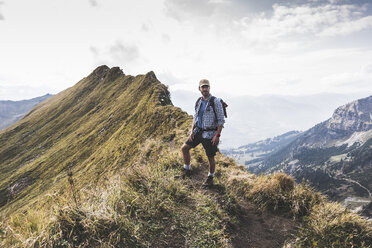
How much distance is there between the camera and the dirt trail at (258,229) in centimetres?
514

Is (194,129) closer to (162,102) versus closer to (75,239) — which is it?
(75,239)

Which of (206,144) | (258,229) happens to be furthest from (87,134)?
(258,229)

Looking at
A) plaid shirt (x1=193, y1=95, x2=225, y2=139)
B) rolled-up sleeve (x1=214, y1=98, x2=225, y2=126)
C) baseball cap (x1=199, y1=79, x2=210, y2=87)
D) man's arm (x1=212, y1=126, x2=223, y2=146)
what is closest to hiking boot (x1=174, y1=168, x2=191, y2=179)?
plaid shirt (x1=193, y1=95, x2=225, y2=139)

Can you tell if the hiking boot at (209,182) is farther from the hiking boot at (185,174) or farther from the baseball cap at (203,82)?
the baseball cap at (203,82)

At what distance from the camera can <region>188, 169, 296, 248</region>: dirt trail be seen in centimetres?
514

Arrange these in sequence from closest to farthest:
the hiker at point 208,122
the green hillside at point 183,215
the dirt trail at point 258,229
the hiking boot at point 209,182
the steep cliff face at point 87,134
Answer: the green hillside at point 183,215 < the dirt trail at point 258,229 < the hiker at point 208,122 < the hiking boot at point 209,182 < the steep cliff face at point 87,134

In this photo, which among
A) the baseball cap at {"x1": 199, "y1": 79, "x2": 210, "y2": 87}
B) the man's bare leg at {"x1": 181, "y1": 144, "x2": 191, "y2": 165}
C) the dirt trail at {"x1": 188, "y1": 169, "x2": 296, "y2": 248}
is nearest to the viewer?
the dirt trail at {"x1": 188, "y1": 169, "x2": 296, "y2": 248}

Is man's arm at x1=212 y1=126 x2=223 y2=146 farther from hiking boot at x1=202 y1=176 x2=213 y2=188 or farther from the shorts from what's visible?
hiking boot at x1=202 y1=176 x2=213 y2=188

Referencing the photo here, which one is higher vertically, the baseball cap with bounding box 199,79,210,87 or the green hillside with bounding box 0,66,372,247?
the baseball cap with bounding box 199,79,210,87

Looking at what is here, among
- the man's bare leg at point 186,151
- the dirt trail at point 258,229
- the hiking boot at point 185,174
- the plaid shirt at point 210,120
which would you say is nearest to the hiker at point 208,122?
the plaid shirt at point 210,120

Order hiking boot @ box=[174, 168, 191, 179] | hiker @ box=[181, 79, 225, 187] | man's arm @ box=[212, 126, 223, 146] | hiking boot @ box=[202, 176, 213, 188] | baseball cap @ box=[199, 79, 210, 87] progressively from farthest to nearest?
hiking boot @ box=[174, 168, 191, 179], hiking boot @ box=[202, 176, 213, 188], baseball cap @ box=[199, 79, 210, 87], hiker @ box=[181, 79, 225, 187], man's arm @ box=[212, 126, 223, 146]

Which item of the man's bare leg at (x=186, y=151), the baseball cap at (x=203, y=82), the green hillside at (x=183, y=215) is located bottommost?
the green hillside at (x=183, y=215)

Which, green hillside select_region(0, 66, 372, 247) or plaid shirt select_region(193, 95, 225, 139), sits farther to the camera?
plaid shirt select_region(193, 95, 225, 139)

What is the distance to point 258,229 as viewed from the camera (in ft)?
18.6
